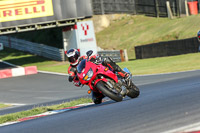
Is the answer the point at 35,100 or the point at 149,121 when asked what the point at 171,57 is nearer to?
the point at 35,100

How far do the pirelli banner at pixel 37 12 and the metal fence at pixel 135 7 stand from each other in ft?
26.0

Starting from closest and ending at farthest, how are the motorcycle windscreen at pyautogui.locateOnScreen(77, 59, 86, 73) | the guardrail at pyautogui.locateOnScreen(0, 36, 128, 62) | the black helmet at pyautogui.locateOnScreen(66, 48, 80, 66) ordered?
the motorcycle windscreen at pyautogui.locateOnScreen(77, 59, 86, 73) < the black helmet at pyautogui.locateOnScreen(66, 48, 80, 66) < the guardrail at pyautogui.locateOnScreen(0, 36, 128, 62)

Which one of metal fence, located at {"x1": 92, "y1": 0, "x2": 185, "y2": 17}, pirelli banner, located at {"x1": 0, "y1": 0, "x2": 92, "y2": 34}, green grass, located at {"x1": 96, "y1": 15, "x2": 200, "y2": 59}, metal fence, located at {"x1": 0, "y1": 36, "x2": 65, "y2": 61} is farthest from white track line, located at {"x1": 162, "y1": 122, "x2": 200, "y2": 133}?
metal fence, located at {"x1": 92, "y1": 0, "x2": 185, "y2": 17}

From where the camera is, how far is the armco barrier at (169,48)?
25.3 metres

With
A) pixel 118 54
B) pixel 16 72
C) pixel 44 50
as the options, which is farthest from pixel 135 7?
pixel 16 72

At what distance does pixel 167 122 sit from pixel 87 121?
149cm

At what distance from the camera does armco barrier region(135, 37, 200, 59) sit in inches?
995

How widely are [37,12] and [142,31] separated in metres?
10.2

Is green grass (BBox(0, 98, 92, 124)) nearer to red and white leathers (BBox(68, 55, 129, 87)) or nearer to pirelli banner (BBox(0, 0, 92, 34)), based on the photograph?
red and white leathers (BBox(68, 55, 129, 87))

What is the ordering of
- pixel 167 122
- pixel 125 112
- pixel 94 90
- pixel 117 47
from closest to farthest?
pixel 167 122 → pixel 125 112 → pixel 94 90 → pixel 117 47

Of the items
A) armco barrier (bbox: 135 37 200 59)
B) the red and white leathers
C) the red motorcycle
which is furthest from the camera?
armco barrier (bbox: 135 37 200 59)

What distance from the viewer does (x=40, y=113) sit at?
32.9ft

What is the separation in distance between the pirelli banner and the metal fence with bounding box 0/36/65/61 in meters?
3.15

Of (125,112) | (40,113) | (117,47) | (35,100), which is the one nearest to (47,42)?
(117,47)
